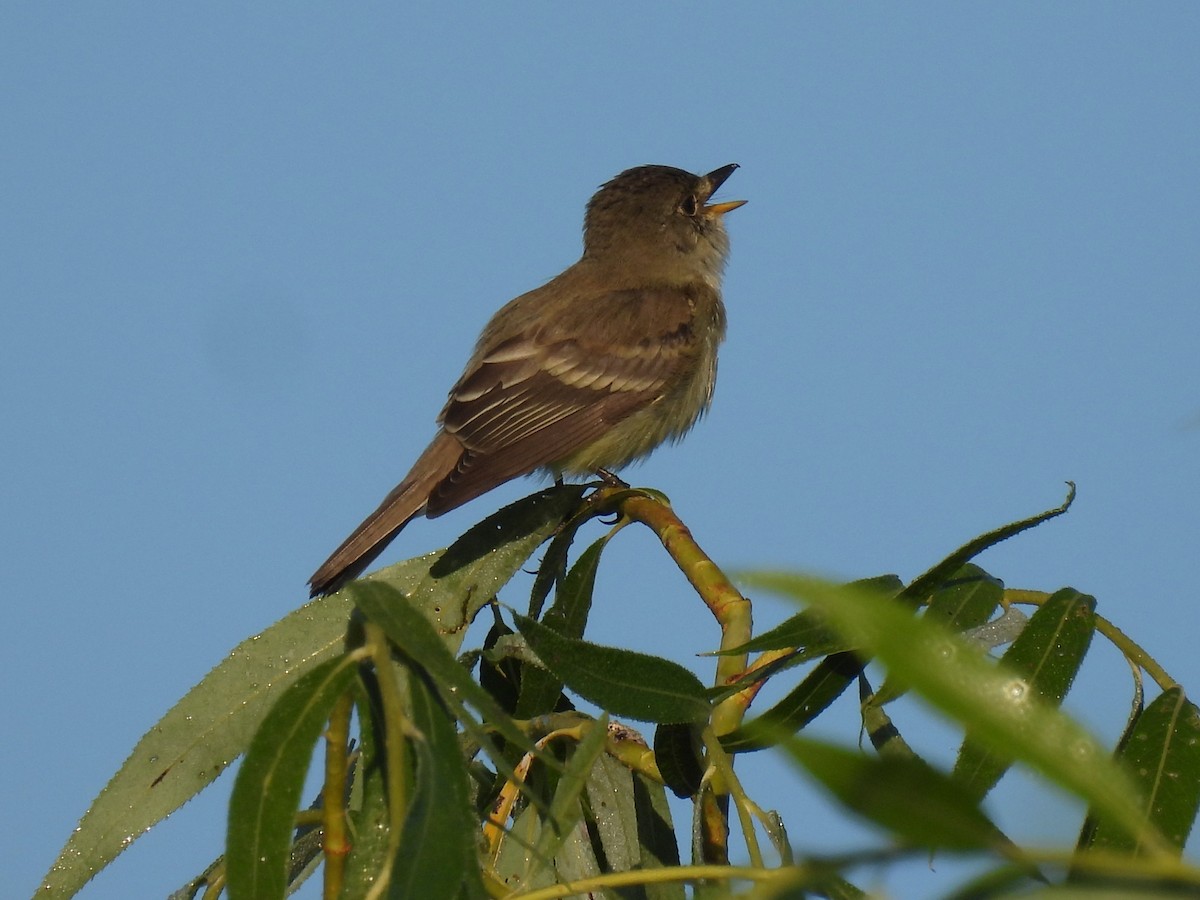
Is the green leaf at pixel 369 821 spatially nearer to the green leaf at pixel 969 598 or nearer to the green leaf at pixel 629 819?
the green leaf at pixel 629 819

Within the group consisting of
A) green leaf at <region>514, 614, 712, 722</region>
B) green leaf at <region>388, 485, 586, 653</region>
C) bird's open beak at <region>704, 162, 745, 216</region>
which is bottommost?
green leaf at <region>514, 614, 712, 722</region>

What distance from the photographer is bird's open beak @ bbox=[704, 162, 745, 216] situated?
23.8 feet

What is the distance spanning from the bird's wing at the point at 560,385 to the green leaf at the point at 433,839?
3518mm

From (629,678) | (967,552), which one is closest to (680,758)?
(629,678)

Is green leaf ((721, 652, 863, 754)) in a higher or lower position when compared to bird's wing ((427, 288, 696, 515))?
lower

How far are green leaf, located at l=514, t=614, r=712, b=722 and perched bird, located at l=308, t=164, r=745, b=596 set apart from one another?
2364 millimetres

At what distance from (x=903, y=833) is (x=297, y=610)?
2422mm

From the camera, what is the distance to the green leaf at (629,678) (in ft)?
6.98

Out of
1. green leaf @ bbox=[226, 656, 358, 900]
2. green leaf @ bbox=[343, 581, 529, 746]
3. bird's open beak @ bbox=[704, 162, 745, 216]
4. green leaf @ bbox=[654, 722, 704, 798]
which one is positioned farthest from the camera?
bird's open beak @ bbox=[704, 162, 745, 216]

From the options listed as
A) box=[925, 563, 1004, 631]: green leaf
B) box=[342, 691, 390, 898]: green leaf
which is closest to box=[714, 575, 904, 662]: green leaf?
box=[925, 563, 1004, 631]: green leaf

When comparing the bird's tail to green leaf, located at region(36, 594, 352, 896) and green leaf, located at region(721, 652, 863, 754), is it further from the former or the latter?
green leaf, located at region(721, 652, 863, 754)

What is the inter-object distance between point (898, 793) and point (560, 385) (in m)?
5.14

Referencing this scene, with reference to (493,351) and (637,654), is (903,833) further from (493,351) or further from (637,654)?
(493,351)

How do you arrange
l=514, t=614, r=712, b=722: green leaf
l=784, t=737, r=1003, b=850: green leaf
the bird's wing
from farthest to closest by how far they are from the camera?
the bird's wing < l=514, t=614, r=712, b=722: green leaf < l=784, t=737, r=1003, b=850: green leaf
